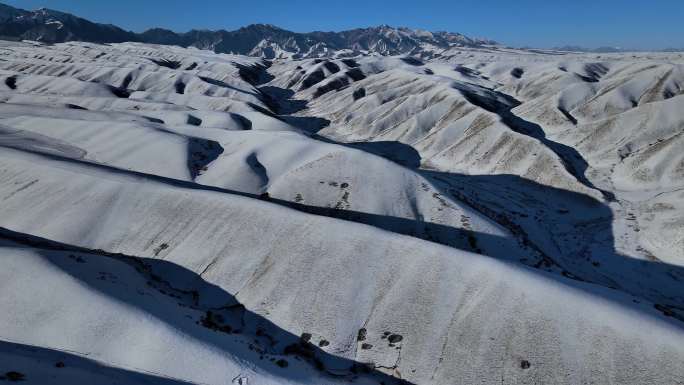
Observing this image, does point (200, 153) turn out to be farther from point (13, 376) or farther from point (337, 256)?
point (13, 376)

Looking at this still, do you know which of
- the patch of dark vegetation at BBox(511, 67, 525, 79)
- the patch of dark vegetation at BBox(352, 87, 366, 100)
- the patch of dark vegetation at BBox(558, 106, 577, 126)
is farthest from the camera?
the patch of dark vegetation at BBox(511, 67, 525, 79)

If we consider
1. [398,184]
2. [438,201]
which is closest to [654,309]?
[438,201]

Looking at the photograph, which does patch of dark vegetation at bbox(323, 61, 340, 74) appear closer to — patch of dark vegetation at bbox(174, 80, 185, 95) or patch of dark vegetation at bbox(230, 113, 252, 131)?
patch of dark vegetation at bbox(174, 80, 185, 95)

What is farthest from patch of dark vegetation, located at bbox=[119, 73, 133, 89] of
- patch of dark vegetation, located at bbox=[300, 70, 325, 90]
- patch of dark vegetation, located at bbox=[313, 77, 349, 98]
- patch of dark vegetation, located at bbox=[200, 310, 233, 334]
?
patch of dark vegetation, located at bbox=[200, 310, 233, 334]

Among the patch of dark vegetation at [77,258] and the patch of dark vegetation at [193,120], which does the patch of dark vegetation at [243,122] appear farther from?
the patch of dark vegetation at [77,258]

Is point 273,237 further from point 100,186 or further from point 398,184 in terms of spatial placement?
point 100,186

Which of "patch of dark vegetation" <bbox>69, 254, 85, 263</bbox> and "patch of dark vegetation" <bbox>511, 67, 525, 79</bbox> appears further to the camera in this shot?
"patch of dark vegetation" <bbox>511, 67, 525, 79</bbox>

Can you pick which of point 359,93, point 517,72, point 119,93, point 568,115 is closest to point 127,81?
point 119,93
